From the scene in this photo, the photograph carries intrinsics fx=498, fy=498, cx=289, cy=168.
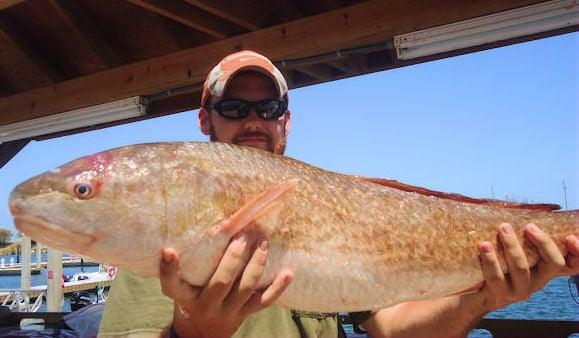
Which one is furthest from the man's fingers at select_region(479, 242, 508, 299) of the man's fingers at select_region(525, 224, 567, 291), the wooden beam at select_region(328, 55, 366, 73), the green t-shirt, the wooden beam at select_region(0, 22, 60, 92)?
the wooden beam at select_region(0, 22, 60, 92)

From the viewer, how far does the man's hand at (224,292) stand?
1824 mm

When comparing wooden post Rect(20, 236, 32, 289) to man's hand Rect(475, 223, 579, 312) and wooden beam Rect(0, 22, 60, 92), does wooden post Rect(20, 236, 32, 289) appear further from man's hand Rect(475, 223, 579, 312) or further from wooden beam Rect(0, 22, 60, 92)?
man's hand Rect(475, 223, 579, 312)

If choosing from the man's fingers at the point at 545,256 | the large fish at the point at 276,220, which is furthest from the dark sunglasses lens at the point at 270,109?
the man's fingers at the point at 545,256

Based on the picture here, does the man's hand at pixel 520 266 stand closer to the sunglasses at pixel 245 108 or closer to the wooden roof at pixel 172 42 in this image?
the sunglasses at pixel 245 108

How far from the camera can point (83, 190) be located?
1805 millimetres

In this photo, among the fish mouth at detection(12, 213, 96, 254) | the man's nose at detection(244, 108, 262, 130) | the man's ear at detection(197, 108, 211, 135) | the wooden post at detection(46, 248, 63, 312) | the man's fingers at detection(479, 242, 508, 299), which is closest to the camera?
the fish mouth at detection(12, 213, 96, 254)

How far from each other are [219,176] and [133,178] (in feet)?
1.06

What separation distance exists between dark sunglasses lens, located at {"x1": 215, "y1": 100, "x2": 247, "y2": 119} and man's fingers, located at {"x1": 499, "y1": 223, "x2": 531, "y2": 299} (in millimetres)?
1463

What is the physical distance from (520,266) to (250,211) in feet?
4.28

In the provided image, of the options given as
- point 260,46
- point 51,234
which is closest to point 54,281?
point 260,46

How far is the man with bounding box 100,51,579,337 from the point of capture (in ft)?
6.22

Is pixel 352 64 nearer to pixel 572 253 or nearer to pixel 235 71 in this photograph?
pixel 235 71

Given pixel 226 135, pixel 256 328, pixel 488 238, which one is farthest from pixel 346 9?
pixel 256 328

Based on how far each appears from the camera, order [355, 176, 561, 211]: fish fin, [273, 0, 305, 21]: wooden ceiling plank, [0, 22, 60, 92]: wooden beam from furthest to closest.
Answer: [0, 22, 60, 92]: wooden beam
[273, 0, 305, 21]: wooden ceiling plank
[355, 176, 561, 211]: fish fin
